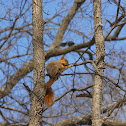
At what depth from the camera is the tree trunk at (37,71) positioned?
249 cm

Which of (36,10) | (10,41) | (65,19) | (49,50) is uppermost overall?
(65,19)

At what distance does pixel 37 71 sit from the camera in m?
2.65

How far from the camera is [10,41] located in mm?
5348

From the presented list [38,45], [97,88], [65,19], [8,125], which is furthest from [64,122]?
[65,19]

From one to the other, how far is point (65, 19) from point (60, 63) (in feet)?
16.2

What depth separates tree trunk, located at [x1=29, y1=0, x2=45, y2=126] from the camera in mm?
2488

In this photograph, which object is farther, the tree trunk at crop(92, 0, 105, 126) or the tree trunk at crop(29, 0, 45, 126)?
the tree trunk at crop(92, 0, 105, 126)

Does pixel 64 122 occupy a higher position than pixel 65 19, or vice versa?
pixel 65 19

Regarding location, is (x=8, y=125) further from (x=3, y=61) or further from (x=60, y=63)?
(x=60, y=63)

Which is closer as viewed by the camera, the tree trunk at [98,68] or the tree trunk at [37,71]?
the tree trunk at [37,71]

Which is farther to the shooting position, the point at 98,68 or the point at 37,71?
the point at 98,68

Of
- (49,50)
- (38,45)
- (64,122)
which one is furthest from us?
→ (49,50)

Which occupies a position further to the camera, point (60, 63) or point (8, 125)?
point (8, 125)

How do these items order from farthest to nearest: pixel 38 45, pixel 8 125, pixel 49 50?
pixel 49 50 < pixel 8 125 < pixel 38 45
